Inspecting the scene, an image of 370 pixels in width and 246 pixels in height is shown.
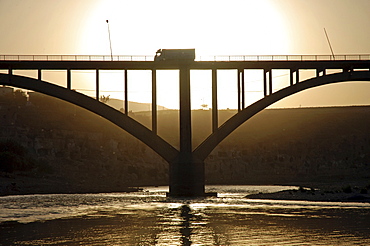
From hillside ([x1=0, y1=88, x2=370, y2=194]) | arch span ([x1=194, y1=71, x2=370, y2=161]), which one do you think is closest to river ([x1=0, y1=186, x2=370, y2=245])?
arch span ([x1=194, y1=71, x2=370, y2=161])

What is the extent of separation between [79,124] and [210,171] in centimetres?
2928

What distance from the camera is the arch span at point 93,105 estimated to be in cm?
6656

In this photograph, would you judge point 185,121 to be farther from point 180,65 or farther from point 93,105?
point 93,105

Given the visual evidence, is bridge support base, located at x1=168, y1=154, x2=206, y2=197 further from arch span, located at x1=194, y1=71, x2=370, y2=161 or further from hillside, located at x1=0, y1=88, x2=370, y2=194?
hillside, located at x1=0, y1=88, x2=370, y2=194

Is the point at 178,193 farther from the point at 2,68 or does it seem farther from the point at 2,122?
the point at 2,122

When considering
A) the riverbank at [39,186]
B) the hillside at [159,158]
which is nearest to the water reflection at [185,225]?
the riverbank at [39,186]

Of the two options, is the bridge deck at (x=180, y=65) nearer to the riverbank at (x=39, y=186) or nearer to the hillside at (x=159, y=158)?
the riverbank at (x=39, y=186)

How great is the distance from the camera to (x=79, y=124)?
134 meters

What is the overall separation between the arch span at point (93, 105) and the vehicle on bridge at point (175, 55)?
7298 mm

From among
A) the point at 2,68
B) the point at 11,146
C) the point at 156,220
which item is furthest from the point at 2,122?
the point at 156,220

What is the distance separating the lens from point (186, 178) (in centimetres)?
6794

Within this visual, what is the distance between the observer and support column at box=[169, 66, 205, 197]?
67.6 meters

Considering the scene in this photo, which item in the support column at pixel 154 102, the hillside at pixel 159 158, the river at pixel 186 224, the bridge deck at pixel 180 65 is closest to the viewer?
the river at pixel 186 224

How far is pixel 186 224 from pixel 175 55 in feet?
114
